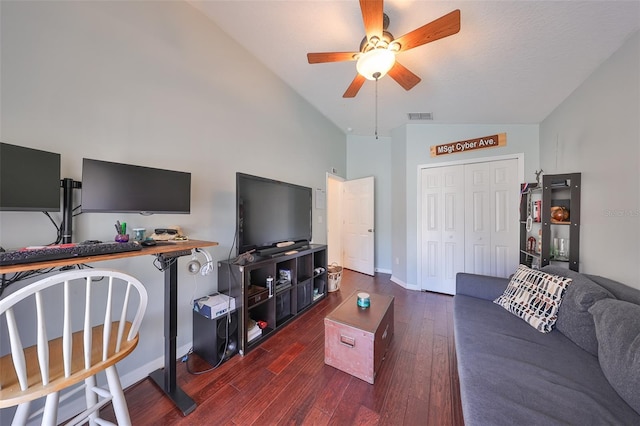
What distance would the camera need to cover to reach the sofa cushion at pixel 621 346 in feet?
2.89

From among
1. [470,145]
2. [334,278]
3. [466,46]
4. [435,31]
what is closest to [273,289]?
[334,278]

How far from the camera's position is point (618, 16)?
131 centimetres

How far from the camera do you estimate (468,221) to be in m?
3.04

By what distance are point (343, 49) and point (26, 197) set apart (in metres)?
2.38

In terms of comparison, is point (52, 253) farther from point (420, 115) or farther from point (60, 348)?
point (420, 115)

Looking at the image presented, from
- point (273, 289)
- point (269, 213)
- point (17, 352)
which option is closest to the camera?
point (17, 352)

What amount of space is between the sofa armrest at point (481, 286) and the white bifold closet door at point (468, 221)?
112cm

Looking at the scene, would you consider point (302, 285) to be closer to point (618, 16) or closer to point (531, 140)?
point (618, 16)

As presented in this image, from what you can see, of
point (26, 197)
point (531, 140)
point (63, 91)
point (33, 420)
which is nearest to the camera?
point (26, 197)

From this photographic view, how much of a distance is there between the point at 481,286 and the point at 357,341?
1330 mm

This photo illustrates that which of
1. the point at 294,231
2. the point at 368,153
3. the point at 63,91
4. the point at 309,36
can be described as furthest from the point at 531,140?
the point at 63,91

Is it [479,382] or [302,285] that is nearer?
[479,382]

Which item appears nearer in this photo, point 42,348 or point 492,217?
point 42,348

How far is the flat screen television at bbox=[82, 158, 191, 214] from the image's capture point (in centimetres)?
118
